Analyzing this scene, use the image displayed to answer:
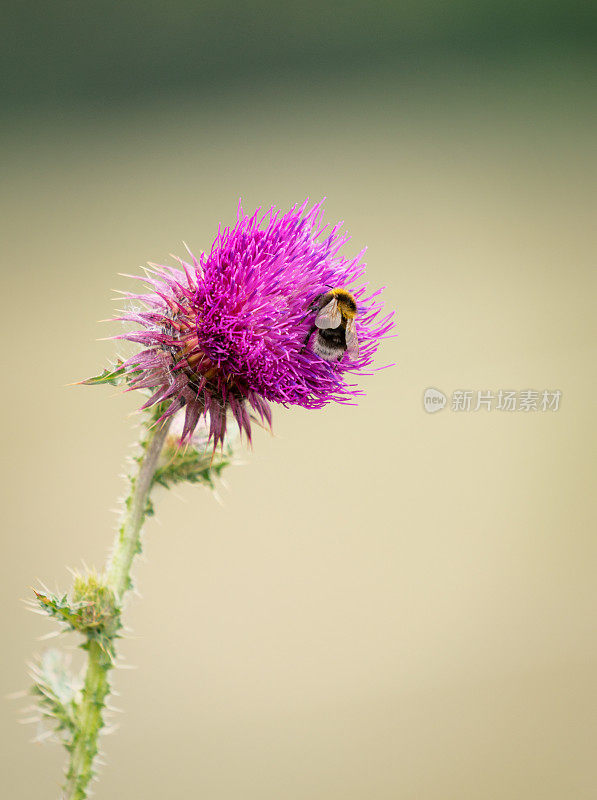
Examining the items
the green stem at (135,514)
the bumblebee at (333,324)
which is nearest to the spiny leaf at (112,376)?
the green stem at (135,514)

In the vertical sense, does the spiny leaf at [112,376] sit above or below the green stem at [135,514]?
above

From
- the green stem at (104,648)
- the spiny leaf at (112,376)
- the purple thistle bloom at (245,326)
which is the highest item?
the purple thistle bloom at (245,326)

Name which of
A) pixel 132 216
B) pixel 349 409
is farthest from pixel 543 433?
pixel 132 216

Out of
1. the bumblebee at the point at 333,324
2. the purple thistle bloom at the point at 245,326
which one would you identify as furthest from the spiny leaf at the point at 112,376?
the bumblebee at the point at 333,324

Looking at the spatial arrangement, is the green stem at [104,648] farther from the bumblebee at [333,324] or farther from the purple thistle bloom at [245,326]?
the bumblebee at [333,324]

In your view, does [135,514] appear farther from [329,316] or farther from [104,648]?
Result: [329,316]

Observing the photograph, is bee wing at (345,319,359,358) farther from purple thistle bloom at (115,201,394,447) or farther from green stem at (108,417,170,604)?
green stem at (108,417,170,604)

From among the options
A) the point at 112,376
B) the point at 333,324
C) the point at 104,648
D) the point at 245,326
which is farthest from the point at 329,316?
the point at 104,648
